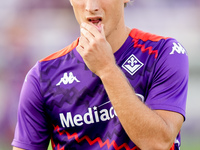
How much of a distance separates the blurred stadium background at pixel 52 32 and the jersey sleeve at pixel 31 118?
19.7ft

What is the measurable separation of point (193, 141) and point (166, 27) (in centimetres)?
300

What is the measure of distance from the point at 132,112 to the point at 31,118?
80 cm

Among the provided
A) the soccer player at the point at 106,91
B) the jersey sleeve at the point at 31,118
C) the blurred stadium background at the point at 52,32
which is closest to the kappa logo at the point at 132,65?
the soccer player at the point at 106,91

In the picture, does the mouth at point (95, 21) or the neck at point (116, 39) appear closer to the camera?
the mouth at point (95, 21)

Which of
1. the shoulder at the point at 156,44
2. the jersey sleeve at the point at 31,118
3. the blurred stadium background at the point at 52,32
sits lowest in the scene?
the blurred stadium background at the point at 52,32

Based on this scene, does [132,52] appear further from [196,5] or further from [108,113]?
[196,5]

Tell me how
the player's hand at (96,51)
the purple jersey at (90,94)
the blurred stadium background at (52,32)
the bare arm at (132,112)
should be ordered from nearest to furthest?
the bare arm at (132,112) < the player's hand at (96,51) < the purple jersey at (90,94) < the blurred stadium background at (52,32)

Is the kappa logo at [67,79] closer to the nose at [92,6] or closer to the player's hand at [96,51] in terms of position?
the player's hand at [96,51]

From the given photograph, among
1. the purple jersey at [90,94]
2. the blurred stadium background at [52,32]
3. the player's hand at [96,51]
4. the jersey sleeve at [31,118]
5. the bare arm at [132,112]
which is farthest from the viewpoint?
the blurred stadium background at [52,32]

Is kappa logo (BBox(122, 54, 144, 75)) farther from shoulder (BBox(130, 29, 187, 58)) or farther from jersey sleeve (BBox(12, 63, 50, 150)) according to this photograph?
jersey sleeve (BBox(12, 63, 50, 150))

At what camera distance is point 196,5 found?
33.5ft

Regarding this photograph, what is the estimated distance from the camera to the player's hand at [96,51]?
2.54 m

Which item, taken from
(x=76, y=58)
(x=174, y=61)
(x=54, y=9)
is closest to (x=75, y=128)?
(x=76, y=58)

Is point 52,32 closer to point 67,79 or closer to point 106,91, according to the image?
point 67,79
